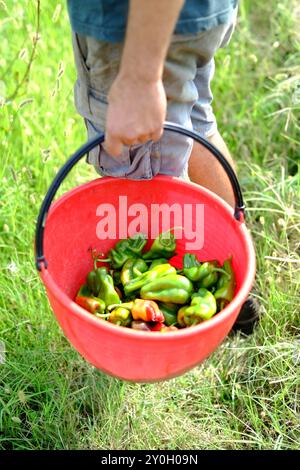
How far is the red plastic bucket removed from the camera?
1.35 meters

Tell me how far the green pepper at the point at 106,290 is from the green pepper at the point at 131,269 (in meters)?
0.06

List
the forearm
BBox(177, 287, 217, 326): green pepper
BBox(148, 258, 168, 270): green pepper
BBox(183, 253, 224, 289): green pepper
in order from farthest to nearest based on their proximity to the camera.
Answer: BBox(148, 258, 168, 270): green pepper < BBox(183, 253, 224, 289): green pepper < BBox(177, 287, 217, 326): green pepper < the forearm

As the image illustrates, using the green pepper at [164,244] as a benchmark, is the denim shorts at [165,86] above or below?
above

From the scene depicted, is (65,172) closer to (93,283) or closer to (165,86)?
(165,86)

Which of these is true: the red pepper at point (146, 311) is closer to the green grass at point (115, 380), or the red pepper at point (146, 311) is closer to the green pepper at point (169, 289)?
the green pepper at point (169, 289)

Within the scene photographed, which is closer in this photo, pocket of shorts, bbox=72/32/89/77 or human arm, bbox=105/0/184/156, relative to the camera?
human arm, bbox=105/0/184/156

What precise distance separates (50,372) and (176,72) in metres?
0.82

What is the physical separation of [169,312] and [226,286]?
6.2 inches

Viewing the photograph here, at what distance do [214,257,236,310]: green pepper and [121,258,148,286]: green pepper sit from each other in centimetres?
21

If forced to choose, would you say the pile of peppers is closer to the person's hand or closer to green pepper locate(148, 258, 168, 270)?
green pepper locate(148, 258, 168, 270)

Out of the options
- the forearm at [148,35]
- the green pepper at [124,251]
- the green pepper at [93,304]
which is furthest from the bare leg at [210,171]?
the forearm at [148,35]

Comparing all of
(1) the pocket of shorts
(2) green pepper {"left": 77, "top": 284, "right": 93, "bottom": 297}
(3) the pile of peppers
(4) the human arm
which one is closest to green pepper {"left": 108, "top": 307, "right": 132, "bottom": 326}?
(3) the pile of peppers

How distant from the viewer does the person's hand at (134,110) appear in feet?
4.09
